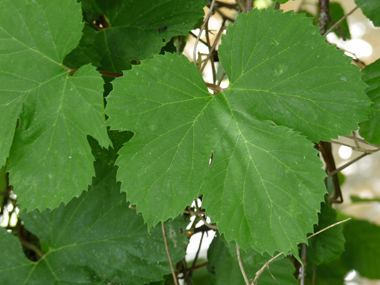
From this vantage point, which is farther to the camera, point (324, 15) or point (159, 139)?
point (324, 15)

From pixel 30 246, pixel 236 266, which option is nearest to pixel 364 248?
pixel 236 266

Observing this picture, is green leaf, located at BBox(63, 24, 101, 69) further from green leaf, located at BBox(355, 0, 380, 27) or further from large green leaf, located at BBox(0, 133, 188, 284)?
green leaf, located at BBox(355, 0, 380, 27)

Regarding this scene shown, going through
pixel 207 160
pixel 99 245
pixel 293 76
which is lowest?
pixel 99 245

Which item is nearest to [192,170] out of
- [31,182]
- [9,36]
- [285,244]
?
[285,244]

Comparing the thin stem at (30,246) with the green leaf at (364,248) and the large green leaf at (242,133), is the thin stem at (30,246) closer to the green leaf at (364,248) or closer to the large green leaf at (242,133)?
the large green leaf at (242,133)

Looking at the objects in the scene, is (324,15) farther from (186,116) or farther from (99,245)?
(99,245)

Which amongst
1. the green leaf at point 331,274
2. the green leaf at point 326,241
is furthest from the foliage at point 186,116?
the green leaf at point 331,274
